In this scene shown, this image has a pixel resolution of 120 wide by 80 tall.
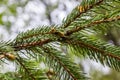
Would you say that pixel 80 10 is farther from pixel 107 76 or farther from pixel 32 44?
pixel 107 76

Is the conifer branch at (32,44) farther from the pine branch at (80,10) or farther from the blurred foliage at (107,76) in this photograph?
the blurred foliage at (107,76)

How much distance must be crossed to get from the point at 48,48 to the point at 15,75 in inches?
6.7

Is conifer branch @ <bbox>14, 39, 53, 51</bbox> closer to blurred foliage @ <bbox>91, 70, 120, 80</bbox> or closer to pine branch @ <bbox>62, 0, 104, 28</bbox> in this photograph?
pine branch @ <bbox>62, 0, 104, 28</bbox>

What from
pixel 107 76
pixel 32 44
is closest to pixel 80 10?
pixel 32 44

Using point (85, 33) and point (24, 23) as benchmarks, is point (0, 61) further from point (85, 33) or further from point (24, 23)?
point (24, 23)

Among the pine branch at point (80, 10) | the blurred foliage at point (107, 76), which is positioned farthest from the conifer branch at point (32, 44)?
the blurred foliage at point (107, 76)

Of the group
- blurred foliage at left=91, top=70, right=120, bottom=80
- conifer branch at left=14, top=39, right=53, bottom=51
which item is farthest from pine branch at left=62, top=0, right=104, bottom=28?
blurred foliage at left=91, top=70, right=120, bottom=80

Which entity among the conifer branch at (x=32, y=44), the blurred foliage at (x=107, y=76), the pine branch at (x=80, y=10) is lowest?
the blurred foliage at (x=107, y=76)

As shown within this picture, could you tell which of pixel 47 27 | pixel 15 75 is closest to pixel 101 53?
pixel 47 27

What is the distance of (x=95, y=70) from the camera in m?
5.46

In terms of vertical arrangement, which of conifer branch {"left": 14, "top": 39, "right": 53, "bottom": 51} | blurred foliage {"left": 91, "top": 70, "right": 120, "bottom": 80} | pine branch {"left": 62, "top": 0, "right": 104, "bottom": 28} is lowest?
blurred foliage {"left": 91, "top": 70, "right": 120, "bottom": 80}

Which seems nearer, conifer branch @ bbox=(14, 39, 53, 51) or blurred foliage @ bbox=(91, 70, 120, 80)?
conifer branch @ bbox=(14, 39, 53, 51)

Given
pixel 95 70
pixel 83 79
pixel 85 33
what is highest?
pixel 85 33

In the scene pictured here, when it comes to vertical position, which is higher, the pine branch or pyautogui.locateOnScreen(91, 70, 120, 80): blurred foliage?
the pine branch
